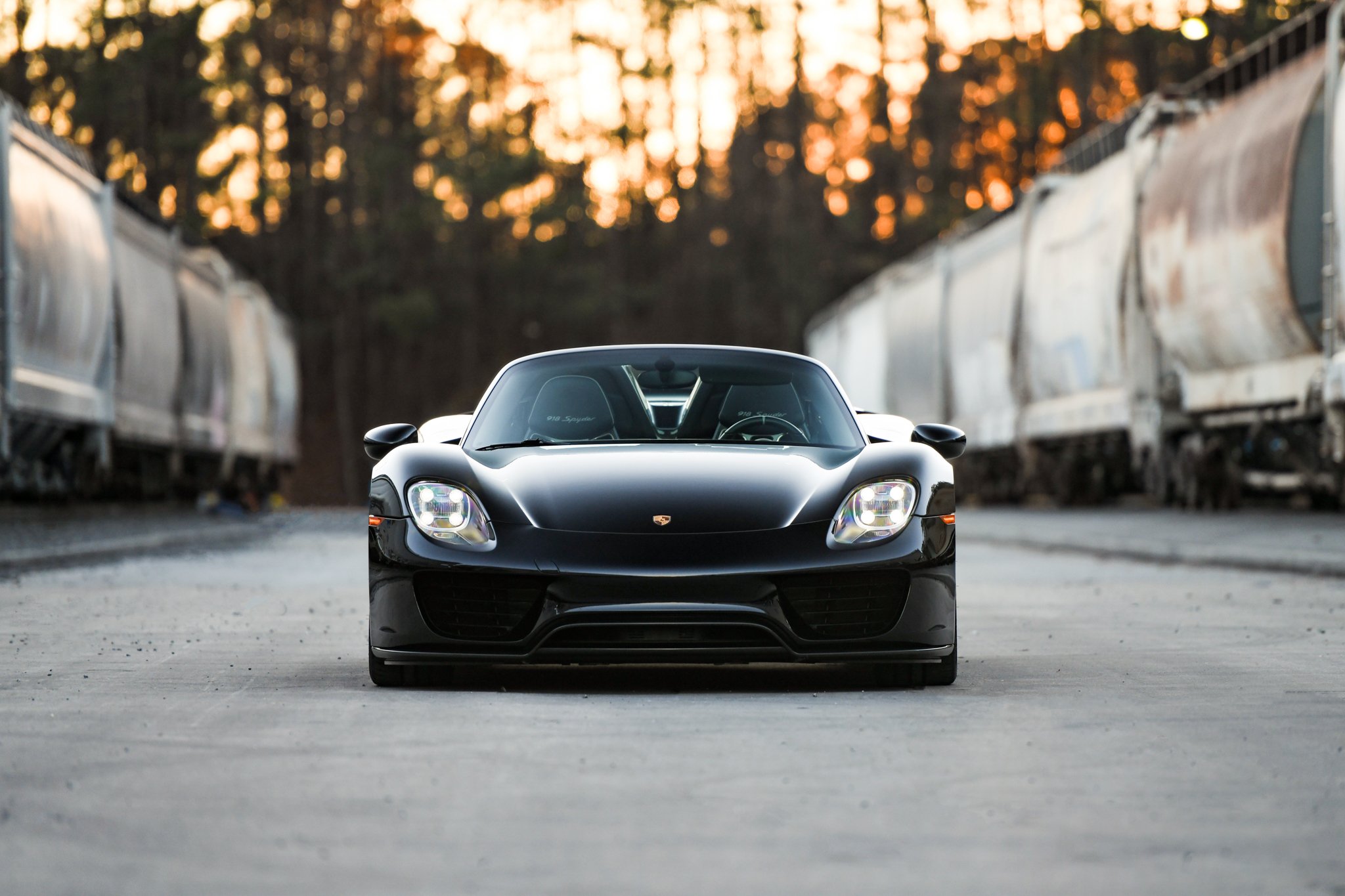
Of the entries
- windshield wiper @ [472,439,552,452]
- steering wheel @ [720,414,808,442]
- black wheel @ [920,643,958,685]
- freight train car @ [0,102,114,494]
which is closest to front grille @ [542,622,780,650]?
black wheel @ [920,643,958,685]

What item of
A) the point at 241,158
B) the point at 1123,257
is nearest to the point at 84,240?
the point at 1123,257

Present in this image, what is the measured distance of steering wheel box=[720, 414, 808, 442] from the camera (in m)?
8.19

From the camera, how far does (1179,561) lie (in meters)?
18.1

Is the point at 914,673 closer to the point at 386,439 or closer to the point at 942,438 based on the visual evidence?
the point at 942,438

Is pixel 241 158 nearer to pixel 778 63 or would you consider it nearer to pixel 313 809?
pixel 778 63

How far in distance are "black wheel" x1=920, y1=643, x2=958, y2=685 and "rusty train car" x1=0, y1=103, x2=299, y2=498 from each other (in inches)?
551

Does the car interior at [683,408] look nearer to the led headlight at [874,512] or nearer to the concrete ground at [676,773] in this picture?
the led headlight at [874,512]

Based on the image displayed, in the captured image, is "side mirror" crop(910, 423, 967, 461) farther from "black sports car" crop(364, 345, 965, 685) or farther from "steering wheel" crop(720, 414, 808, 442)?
"steering wheel" crop(720, 414, 808, 442)

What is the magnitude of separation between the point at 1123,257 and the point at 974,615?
45.9 ft

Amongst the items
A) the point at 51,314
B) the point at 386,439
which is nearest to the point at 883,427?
the point at 386,439

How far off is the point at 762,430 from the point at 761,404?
22 cm

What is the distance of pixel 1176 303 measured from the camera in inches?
901

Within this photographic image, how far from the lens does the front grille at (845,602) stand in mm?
7078

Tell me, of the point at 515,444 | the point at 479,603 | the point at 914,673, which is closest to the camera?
the point at 479,603
